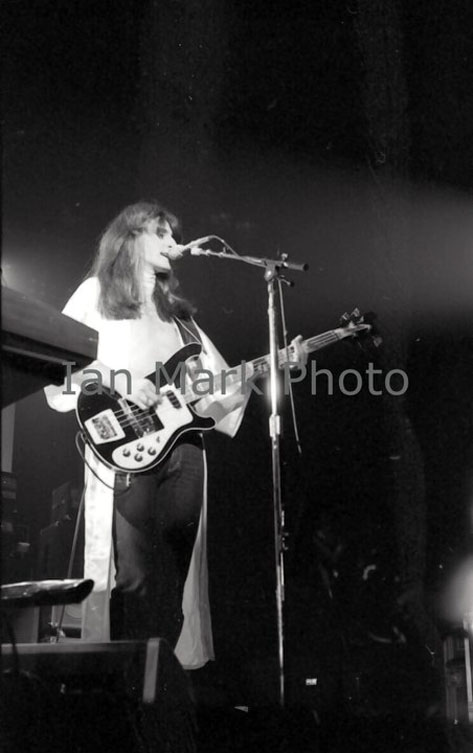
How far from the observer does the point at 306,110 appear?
2.17m

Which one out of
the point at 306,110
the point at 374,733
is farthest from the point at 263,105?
the point at 374,733

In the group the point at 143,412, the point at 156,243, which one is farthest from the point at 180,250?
the point at 143,412

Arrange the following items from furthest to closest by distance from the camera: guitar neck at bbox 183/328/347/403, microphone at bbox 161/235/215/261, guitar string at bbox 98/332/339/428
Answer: microphone at bbox 161/235/215/261 < guitar neck at bbox 183/328/347/403 < guitar string at bbox 98/332/339/428

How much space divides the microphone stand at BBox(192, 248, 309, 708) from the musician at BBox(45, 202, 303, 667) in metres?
0.10

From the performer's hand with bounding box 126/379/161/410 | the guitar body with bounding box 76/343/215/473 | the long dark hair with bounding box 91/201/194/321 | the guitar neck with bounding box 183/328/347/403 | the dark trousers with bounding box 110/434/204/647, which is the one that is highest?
the long dark hair with bounding box 91/201/194/321

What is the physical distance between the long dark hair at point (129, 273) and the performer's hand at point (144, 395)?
20 cm

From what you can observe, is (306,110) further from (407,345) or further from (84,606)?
(84,606)

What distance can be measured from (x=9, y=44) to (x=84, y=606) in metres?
1.37

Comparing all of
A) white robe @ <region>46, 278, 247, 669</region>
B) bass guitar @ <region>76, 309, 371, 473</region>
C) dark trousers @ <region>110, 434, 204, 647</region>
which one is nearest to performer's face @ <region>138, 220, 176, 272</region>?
white robe @ <region>46, 278, 247, 669</region>

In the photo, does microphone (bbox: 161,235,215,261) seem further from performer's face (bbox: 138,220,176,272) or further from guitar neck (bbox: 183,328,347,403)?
guitar neck (bbox: 183,328,347,403)

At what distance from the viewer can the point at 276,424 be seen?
1.81 m

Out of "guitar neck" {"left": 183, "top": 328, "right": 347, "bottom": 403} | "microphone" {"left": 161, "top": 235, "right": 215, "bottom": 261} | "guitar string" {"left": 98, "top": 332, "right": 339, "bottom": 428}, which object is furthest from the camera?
"microphone" {"left": 161, "top": 235, "right": 215, "bottom": 261}

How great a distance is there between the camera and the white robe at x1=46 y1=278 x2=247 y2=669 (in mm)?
1697

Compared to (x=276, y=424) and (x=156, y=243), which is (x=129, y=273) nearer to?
(x=156, y=243)
